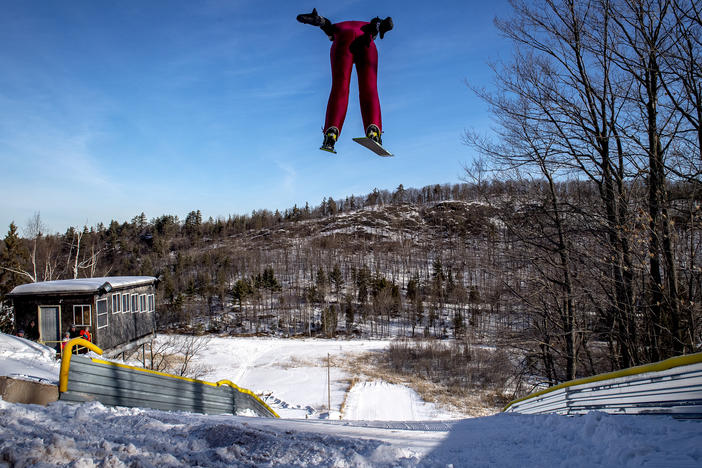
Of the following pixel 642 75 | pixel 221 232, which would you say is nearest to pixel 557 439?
pixel 642 75

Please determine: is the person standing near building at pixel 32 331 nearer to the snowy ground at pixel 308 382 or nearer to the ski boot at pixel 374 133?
the snowy ground at pixel 308 382

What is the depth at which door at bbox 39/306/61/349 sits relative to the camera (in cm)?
1457

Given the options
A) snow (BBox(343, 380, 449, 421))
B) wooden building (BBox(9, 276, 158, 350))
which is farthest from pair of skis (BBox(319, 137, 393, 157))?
snow (BBox(343, 380, 449, 421))

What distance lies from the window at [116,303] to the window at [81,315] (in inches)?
56.4

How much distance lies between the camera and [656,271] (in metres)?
7.93

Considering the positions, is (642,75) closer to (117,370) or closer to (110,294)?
(117,370)

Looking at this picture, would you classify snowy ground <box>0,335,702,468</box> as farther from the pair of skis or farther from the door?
the door

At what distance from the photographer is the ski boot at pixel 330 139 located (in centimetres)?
356

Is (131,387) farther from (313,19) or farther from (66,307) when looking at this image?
(66,307)

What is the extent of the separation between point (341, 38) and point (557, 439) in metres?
4.19

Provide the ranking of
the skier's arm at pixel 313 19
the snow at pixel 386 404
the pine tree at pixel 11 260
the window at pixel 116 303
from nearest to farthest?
the skier's arm at pixel 313 19 < the window at pixel 116 303 < the snow at pixel 386 404 < the pine tree at pixel 11 260

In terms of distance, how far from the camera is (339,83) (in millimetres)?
3607

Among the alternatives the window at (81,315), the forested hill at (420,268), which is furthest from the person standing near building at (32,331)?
the forested hill at (420,268)

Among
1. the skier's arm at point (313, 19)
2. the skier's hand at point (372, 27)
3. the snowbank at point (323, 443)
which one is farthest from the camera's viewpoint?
the skier's hand at point (372, 27)
